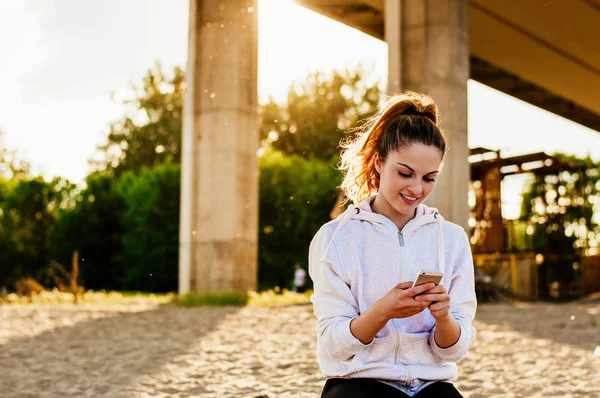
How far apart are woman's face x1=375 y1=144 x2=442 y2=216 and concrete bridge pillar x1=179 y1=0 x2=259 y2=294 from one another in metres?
10.6

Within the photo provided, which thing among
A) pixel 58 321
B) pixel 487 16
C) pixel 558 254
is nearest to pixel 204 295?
pixel 58 321

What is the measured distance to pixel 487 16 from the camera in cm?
1498

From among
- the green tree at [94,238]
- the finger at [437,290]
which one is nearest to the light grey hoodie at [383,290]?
the finger at [437,290]

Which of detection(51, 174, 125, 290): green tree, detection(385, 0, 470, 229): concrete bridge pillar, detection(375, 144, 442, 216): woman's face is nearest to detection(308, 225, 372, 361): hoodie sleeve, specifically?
detection(375, 144, 442, 216): woman's face

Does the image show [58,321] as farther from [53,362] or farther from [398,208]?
[398,208]

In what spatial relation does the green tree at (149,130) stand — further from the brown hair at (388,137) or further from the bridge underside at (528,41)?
the brown hair at (388,137)

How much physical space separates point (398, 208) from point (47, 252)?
30.8m

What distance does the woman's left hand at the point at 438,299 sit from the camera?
7.14ft

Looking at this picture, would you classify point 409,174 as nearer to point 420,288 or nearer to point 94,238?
point 420,288

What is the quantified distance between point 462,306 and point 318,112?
32.3m

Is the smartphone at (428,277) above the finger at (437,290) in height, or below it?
above

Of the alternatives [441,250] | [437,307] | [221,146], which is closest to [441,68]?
[221,146]

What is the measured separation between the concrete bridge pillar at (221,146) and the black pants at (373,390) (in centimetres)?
1052

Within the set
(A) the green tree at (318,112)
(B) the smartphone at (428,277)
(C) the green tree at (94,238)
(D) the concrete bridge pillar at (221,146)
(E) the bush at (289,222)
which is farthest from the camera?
(A) the green tree at (318,112)
